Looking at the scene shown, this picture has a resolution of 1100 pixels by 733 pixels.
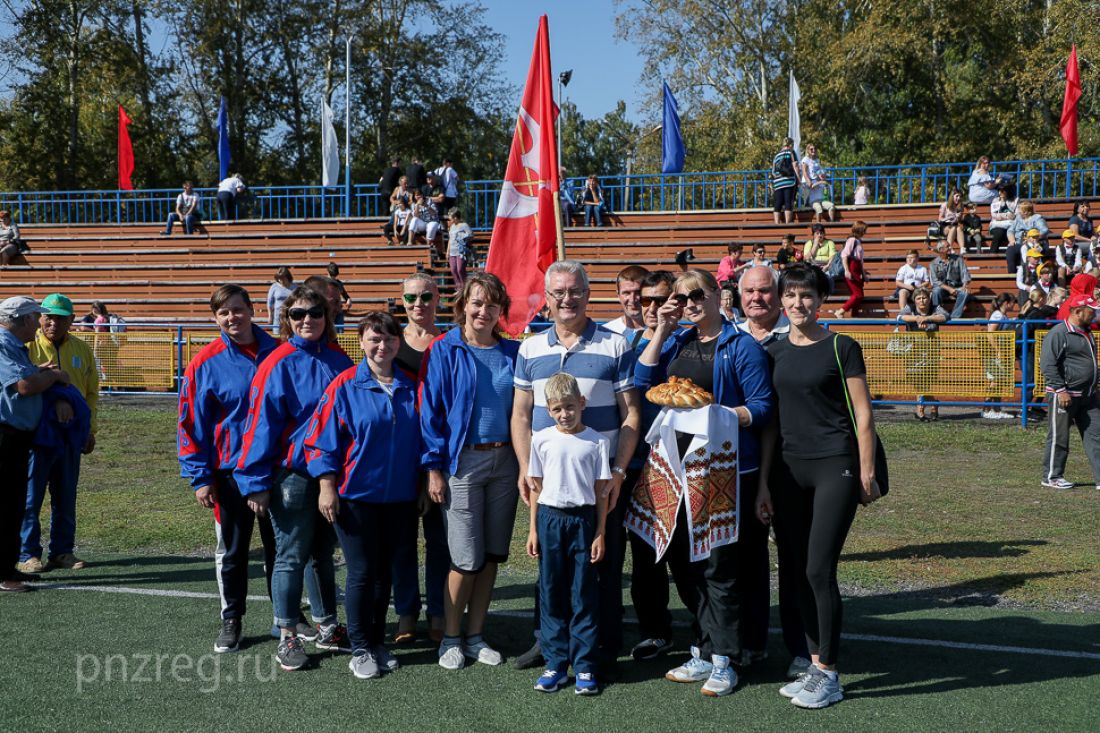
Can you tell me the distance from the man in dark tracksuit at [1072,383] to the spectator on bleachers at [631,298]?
5.62 meters

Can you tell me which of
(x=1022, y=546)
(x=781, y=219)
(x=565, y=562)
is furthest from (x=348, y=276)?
(x=565, y=562)

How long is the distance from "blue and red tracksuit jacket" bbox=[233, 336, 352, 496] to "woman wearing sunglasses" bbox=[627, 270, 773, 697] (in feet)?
5.30

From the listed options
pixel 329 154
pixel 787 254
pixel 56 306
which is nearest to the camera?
pixel 56 306

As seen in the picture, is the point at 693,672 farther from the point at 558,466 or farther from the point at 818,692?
the point at 558,466

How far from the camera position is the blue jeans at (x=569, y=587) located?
4.96 meters

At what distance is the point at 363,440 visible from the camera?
17.1ft

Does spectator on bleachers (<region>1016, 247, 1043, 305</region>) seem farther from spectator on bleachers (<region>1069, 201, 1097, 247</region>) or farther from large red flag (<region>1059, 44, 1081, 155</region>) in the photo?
large red flag (<region>1059, 44, 1081, 155</region>)

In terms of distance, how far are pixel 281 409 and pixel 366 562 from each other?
0.86 meters

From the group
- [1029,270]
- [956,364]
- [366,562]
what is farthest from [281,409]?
[1029,270]

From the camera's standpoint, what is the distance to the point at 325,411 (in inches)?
206

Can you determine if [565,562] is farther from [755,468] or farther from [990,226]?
[990,226]

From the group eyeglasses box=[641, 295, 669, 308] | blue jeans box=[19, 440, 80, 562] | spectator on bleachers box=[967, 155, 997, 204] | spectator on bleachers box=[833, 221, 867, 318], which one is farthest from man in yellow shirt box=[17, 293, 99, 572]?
spectator on bleachers box=[967, 155, 997, 204]

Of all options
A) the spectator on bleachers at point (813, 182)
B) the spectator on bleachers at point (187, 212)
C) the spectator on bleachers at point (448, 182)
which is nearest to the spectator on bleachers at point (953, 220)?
the spectator on bleachers at point (813, 182)

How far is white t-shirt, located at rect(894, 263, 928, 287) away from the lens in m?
17.5
